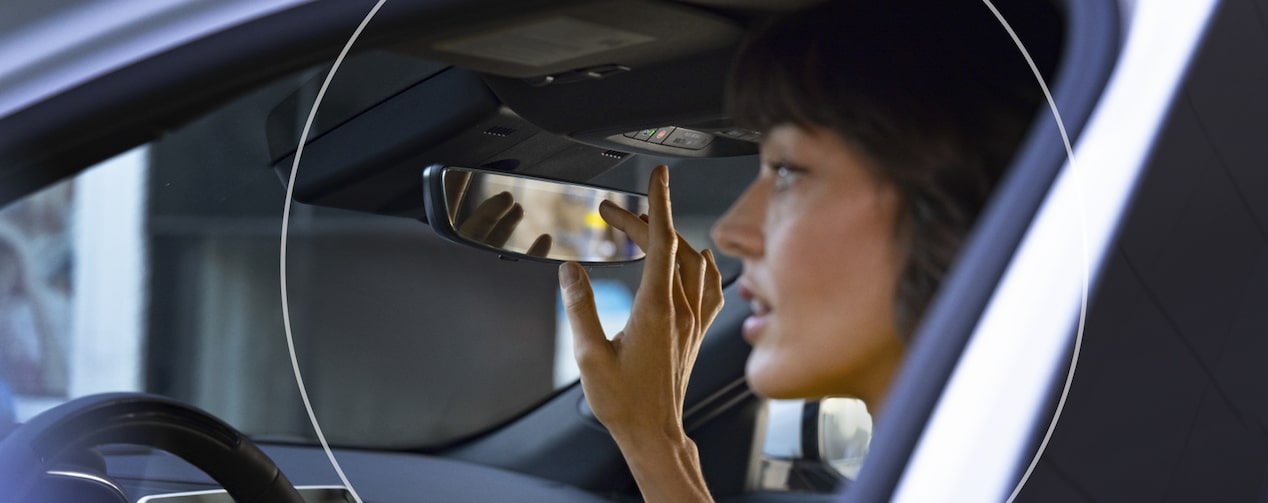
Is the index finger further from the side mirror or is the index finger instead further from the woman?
the side mirror

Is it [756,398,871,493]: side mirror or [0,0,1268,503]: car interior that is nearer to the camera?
[0,0,1268,503]: car interior

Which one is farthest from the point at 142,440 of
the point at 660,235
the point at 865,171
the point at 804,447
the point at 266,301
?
the point at 266,301

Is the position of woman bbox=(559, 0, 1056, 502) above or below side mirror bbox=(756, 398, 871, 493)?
above

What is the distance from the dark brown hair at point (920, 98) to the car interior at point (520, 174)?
2 centimetres

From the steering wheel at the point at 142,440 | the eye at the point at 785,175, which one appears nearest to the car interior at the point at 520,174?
the steering wheel at the point at 142,440

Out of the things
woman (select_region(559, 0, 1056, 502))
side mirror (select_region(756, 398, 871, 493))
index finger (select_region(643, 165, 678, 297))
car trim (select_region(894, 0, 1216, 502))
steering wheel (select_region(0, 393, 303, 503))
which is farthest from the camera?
side mirror (select_region(756, 398, 871, 493))

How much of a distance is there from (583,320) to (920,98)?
1.51 ft

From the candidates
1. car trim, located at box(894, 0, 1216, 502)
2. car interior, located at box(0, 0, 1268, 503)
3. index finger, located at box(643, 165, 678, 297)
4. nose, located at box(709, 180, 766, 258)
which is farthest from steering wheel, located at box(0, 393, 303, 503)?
car trim, located at box(894, 0, 1216, 502)

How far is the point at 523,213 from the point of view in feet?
3.99

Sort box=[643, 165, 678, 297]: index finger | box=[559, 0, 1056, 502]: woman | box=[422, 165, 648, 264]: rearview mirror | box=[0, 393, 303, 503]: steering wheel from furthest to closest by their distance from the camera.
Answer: box=[422, 165, 648, 264]: rearview mirror < box=[643, 165, 678, 297]: index finger < box=[0, 393, 303, 503]: steering wheel < box=[559, 0, 1056, 502]: woman

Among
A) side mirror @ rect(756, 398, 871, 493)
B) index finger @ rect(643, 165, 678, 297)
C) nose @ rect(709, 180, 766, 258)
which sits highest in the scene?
nose @ rect(709, 180, 766, 258)

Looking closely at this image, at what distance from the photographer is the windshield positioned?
102 centimetres

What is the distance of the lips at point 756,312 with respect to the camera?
0.79m

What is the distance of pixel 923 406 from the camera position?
684 mm
